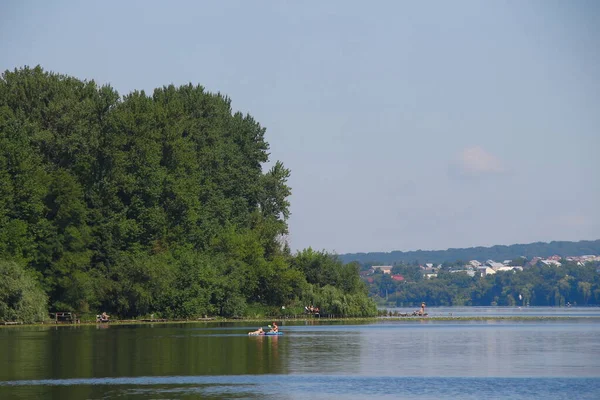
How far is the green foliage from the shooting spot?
301 ft

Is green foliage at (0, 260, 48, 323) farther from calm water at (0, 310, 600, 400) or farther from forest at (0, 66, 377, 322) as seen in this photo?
calm water at (0, 310, 600, 400)

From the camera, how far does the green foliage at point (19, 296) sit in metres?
91.8

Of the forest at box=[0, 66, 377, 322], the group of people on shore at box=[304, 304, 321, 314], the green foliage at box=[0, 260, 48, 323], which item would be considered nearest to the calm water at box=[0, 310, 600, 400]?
the green foliage at box=[0, 260, 48, 323]

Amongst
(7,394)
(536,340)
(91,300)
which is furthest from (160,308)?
(7,394)

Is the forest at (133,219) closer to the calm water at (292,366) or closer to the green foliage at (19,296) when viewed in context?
the green foliage at (19,296)

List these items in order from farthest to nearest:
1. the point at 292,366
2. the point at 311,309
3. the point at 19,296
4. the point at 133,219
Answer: the point at 311,309 < the point at 133,219 < the point at 19,296 < the point at 292,366

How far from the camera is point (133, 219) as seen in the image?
108250 mm

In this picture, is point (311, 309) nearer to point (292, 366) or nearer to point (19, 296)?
point (19, 296)

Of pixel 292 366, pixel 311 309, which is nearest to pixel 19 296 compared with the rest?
pixel 311 309

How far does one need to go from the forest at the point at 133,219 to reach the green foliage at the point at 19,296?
4.9 inches

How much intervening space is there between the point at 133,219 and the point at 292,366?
56.5 meters

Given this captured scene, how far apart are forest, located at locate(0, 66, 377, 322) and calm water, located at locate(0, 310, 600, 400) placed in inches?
783

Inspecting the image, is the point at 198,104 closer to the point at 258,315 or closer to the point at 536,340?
the point at 258,315

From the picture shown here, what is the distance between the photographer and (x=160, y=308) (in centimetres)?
10975
